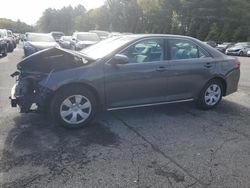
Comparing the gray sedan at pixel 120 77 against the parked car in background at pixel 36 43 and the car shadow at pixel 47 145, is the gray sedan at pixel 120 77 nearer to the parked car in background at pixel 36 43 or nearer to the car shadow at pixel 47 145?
the car shadow at pixel 47 145

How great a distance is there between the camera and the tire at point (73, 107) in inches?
195

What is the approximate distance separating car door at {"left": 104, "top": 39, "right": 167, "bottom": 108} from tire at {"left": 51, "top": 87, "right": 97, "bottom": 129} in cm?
35

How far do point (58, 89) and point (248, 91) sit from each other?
224 inches

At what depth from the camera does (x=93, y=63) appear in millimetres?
5137

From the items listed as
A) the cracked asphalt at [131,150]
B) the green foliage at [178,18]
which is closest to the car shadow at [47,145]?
the cracked asphalt at [131,150]

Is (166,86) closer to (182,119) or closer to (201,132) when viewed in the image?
(182,119)

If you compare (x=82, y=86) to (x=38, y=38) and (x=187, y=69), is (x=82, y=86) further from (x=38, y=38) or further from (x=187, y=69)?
(x=38, y=38)

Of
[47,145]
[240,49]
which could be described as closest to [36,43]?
[47,145]

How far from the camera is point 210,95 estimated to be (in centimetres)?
A: 641

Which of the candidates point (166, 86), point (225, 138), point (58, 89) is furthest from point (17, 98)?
point (225, 138)

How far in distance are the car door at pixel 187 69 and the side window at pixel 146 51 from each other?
21 cm

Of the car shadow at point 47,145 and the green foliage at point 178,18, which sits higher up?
the green foliage at point 178,18

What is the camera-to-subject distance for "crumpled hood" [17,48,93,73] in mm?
5199

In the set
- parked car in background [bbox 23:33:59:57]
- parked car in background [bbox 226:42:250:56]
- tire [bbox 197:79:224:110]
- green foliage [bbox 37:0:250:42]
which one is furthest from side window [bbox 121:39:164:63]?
green foliage [bbox 37:0:250:42]
